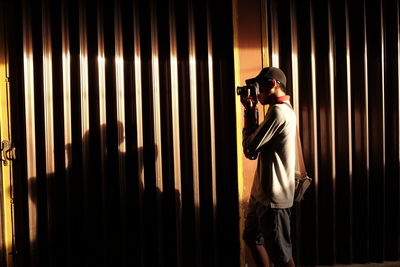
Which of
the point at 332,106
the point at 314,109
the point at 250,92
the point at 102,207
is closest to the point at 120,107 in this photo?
the point at 102,207

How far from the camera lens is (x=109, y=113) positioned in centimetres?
294

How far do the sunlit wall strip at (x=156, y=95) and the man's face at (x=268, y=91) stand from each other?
2.94 ft

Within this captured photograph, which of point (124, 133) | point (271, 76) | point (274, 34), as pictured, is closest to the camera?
point (271, 76)

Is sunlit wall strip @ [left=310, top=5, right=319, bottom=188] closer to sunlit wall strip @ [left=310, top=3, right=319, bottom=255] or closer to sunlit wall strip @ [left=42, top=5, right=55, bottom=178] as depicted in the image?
sunlit wall strip @ [left=310, top=3, right=319, bottom=255]

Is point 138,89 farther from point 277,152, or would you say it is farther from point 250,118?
point 277,152

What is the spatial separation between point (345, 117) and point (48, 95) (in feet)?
8.17

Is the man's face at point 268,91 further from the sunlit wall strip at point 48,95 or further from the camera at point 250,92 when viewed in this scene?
the sunlit wall strip at point 48,95

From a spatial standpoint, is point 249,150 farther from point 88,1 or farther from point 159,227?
point 88,1

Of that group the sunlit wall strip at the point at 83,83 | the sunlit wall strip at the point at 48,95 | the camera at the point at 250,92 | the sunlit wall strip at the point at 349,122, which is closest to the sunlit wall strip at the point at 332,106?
the sunlit wall strip at the point at 349,122

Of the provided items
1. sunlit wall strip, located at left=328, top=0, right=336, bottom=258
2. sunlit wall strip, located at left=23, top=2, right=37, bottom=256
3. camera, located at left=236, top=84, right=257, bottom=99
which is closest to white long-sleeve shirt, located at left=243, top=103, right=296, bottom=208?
camera, located at left=236, top=84, right=257, bottom=99

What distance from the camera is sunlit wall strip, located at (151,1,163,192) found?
2961 mm

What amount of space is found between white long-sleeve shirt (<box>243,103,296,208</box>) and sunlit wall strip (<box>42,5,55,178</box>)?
1569mm

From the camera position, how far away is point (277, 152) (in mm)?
2377

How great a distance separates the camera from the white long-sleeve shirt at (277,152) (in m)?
2.35
